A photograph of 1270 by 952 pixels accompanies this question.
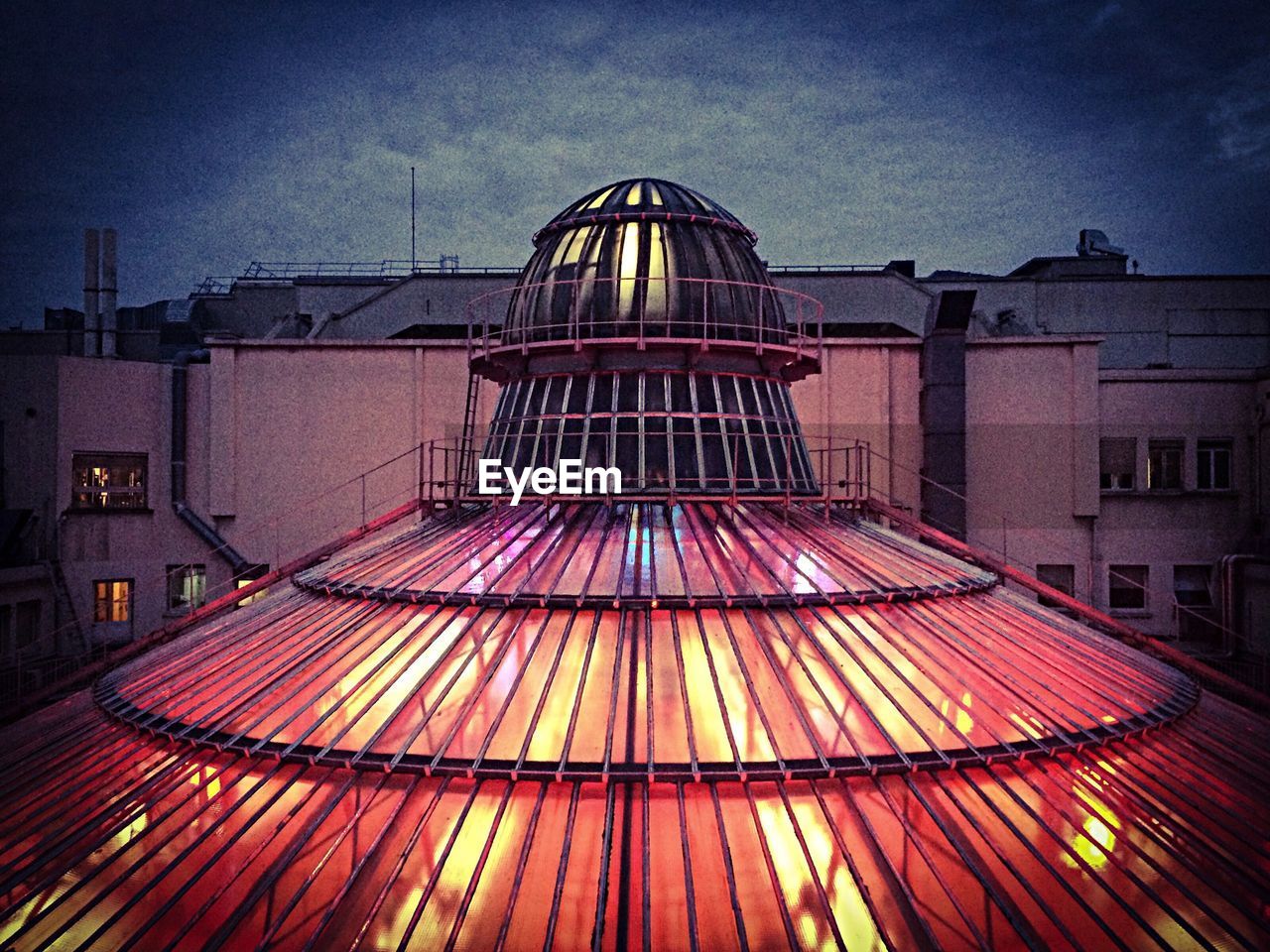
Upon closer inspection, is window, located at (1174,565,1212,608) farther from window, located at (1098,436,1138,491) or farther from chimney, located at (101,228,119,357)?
chimney, located at (101,228,119,357)

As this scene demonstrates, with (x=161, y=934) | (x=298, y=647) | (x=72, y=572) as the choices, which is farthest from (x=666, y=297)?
(x=72, y=572)

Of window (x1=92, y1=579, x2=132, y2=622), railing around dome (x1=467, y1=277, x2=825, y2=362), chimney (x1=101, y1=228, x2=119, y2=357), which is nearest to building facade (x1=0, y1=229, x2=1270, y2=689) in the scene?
window (x1=92, y1=579, x2=132, y2=622)

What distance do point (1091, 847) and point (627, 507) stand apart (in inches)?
388

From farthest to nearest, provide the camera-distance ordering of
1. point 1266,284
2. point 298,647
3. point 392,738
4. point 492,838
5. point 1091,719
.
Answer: point 1266,284
point 298,647
point 1091,719
point 392,738
point 492,838

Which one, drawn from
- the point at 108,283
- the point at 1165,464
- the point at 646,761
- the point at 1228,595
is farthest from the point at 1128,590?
the point at 108,283

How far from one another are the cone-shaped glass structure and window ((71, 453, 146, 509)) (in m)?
19.0

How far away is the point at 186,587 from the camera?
35.5 meters

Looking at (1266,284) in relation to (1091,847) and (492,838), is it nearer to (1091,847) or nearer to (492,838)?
(1091,847)

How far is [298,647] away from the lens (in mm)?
14688

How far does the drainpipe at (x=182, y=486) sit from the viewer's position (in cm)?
3431

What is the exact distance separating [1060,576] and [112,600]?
3642cm

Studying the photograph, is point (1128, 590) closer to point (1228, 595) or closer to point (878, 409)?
point (1228, 595)

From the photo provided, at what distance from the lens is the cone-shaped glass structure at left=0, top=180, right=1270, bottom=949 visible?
9.72 m

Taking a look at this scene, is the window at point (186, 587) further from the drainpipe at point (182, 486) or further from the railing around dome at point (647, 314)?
the railing around dome at point (647, 314)
